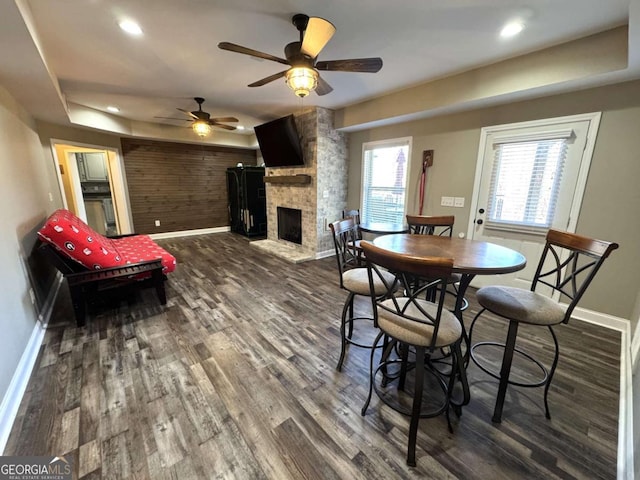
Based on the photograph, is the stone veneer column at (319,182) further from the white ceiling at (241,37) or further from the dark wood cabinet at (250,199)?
the dark wood cabinet at (250,199)

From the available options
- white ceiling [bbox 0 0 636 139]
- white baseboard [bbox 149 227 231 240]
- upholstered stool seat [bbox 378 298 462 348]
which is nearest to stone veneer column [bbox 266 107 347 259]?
white ceiling [bbox 0 0 636 139]

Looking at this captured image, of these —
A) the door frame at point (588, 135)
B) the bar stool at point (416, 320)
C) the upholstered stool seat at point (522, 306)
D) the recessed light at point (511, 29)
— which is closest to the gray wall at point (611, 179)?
the door frame at point (588, 135)

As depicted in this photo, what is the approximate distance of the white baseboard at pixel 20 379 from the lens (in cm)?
144

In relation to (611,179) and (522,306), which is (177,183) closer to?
(522,306)

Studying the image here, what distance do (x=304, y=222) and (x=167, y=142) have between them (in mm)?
4007

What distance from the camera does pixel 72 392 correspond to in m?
1.73

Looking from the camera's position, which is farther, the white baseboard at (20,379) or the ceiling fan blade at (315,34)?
the ceiling fan blade at (315,34)

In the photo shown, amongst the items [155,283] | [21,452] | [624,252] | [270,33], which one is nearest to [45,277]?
[155,283]

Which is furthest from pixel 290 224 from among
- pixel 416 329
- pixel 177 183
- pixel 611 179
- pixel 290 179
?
pixel 611 179

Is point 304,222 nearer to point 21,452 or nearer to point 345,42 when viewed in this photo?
point 345,42

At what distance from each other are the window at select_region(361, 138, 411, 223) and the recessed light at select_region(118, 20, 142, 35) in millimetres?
3361

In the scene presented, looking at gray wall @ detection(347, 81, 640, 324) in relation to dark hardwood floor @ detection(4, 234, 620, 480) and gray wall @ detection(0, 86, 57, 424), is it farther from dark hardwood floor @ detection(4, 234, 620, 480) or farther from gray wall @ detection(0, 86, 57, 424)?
gray wall @ detection(0, 86, 57, 424)

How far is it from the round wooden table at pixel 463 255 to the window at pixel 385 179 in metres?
2.11

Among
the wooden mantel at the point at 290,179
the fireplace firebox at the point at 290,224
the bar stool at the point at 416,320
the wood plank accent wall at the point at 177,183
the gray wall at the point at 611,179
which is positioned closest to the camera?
the bar stool at the point at 416,320
